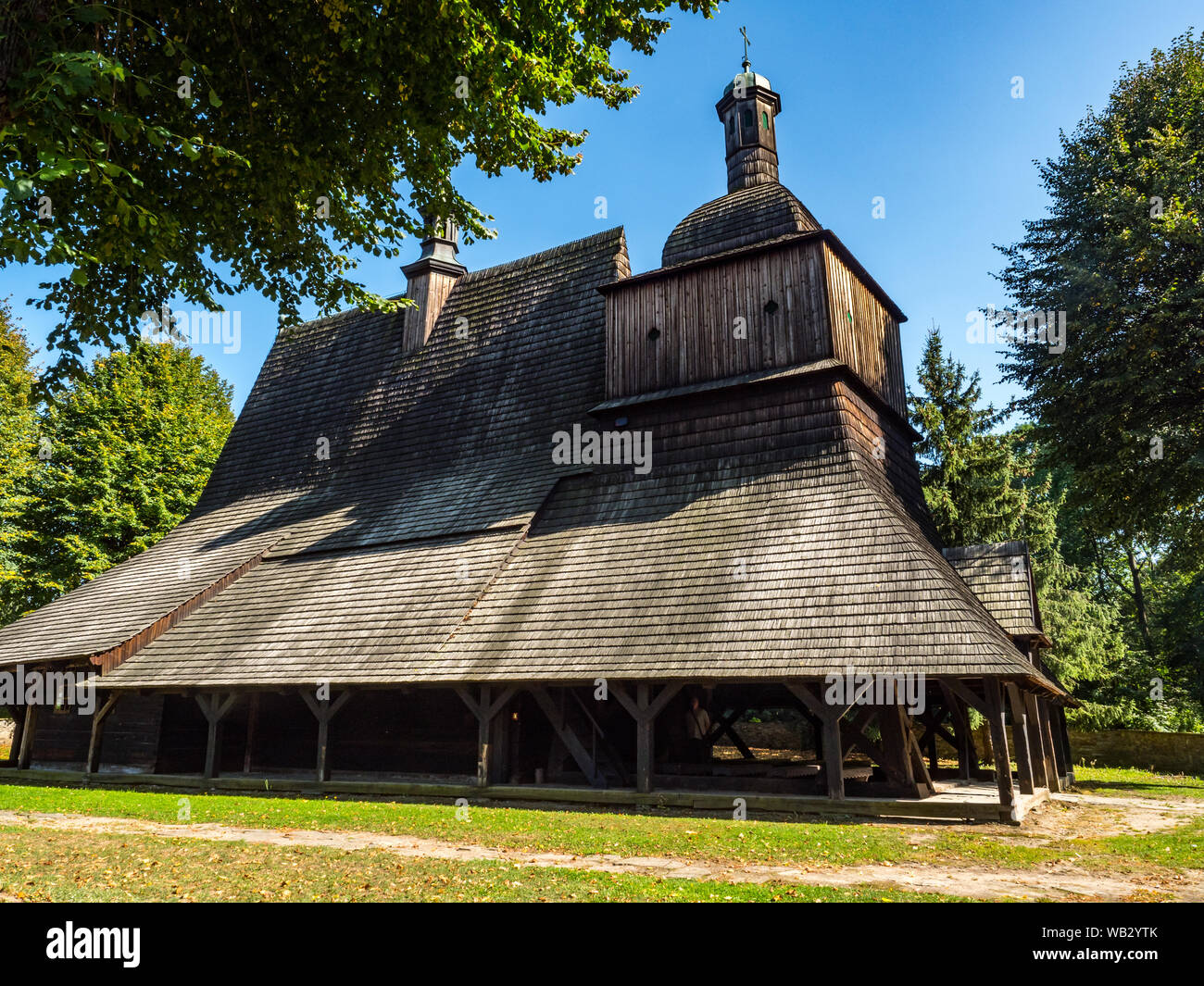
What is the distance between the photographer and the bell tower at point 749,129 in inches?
763

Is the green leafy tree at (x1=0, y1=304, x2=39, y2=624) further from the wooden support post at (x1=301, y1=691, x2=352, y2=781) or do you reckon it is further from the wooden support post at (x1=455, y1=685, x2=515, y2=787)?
the wooden support post at (x1=455, y1=685, x2=515, y2=787)

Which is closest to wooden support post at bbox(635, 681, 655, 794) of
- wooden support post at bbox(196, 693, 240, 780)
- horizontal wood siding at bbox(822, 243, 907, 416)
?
horizontal wood siding at bbox(822, 243, 907, 416)

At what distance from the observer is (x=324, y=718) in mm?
14445

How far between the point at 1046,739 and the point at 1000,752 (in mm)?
5739

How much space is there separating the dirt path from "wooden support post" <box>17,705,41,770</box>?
1232 centimetres

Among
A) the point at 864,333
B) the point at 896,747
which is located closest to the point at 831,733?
the point at 896,747

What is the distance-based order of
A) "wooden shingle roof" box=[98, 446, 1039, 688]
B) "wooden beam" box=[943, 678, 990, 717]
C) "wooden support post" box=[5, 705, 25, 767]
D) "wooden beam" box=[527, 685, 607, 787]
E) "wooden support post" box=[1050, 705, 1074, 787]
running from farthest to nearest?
1. "wooden support post" box=[5, 705, 25, 767]
2. "wooden support post" box=[1050, 705, 1074, 787]
3. "wooden beam" box=[527, 685, 607, 787]
4. "wooden shingle roof" box=[98, 446, 1039, 688]
5. "wooden beam" box=[943, 678, 990, 717]

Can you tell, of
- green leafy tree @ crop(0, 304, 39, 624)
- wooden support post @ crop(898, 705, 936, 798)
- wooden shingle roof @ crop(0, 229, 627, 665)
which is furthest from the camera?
green leafy tree @ crop(0, 304, 39, 624)

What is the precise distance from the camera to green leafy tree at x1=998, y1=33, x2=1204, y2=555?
1716 cm

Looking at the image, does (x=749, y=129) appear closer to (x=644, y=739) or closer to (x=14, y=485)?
(x=644, y=739)

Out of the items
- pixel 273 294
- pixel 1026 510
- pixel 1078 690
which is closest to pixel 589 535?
pixel 273 294

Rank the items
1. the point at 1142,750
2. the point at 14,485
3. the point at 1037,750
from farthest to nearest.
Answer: the point at 14,485 → the point at 1142,750 → the point at 1037,750

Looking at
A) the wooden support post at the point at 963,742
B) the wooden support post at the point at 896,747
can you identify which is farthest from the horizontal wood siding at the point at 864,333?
the wooden support post at the point at 896,747

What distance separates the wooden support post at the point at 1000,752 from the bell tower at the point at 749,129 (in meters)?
12.9
